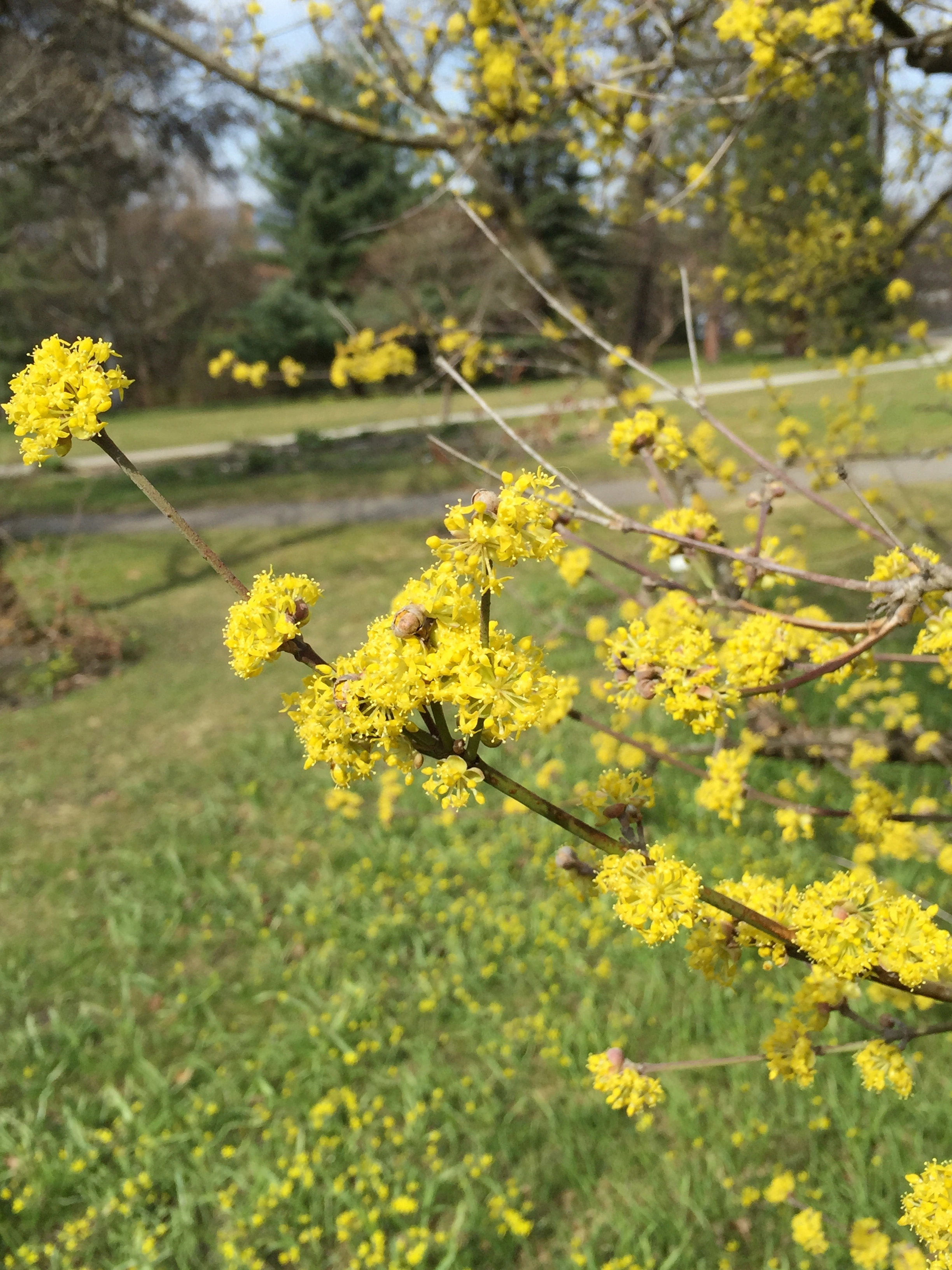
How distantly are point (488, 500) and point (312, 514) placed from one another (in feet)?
36.0

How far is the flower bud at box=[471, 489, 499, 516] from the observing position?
859mm

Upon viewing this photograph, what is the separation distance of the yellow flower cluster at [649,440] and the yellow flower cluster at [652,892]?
1.11m

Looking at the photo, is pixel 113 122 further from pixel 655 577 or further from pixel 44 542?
pixel 655 577

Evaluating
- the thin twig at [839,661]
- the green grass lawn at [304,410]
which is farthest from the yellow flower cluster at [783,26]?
the green grass lawn at [304,410]

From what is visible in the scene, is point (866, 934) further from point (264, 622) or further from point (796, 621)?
point (264, 622)

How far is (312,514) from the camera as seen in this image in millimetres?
11430

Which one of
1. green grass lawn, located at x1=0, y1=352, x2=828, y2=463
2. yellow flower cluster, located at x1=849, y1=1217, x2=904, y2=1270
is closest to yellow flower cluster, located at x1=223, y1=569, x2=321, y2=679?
yellow flower cluster, located at x1=849, y1=1217, x2=904, y2=1270

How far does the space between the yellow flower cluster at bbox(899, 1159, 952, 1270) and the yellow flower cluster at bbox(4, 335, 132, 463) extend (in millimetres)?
1401

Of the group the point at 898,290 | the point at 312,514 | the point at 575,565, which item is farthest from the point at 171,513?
the point at 312,514

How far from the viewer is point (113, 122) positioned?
319 inches

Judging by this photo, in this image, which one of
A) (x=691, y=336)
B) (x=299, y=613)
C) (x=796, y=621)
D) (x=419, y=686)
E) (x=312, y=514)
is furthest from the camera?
(x=312, y=514)

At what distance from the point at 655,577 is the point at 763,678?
0.30m

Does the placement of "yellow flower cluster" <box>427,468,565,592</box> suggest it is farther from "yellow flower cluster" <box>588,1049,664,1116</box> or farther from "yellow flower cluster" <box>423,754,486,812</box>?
"yellow flower cluster" <box>588,1049,664,1116</box>

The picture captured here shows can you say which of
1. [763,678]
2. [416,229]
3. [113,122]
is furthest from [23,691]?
[416,229]
